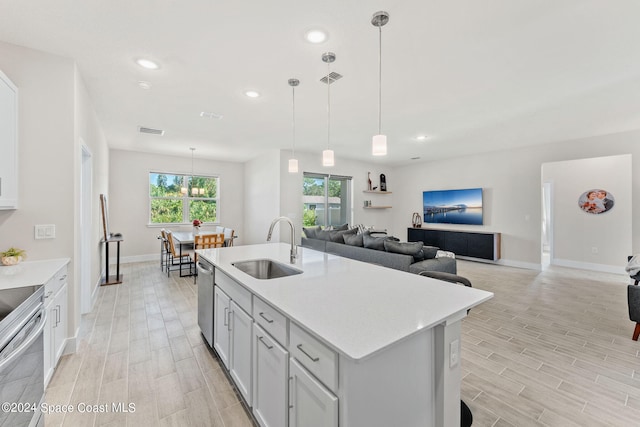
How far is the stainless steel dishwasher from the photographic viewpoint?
247cm

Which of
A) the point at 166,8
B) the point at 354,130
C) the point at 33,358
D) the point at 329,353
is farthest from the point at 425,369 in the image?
the point at 354,130

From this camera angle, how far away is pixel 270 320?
1446 mm

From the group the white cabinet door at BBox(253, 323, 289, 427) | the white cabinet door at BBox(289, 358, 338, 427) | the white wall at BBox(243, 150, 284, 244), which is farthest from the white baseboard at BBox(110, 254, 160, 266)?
the white cabinet door at BBox(289, 358, 338, 427)

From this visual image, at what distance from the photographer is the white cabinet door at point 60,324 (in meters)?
2.17

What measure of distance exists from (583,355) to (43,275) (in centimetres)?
458

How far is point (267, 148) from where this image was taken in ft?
20.6

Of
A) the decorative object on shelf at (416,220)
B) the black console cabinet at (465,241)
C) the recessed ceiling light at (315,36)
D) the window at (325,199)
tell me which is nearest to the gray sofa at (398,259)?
the window at (325,199)

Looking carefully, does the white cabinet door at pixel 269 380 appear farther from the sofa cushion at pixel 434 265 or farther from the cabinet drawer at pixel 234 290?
the sofa cushion at pixel 434 265

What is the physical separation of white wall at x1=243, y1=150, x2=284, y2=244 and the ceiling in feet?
6.33

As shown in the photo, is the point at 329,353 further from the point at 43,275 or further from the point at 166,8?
the point at 166,8

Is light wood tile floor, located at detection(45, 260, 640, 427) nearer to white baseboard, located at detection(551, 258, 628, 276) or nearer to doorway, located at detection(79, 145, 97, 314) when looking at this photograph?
doorway, located at detection(79, 145, 97, 314)

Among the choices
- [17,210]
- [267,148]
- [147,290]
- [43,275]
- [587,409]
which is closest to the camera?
[587,409]

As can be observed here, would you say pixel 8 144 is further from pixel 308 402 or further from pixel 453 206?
pixel 453 206

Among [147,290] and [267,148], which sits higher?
[267,148]
